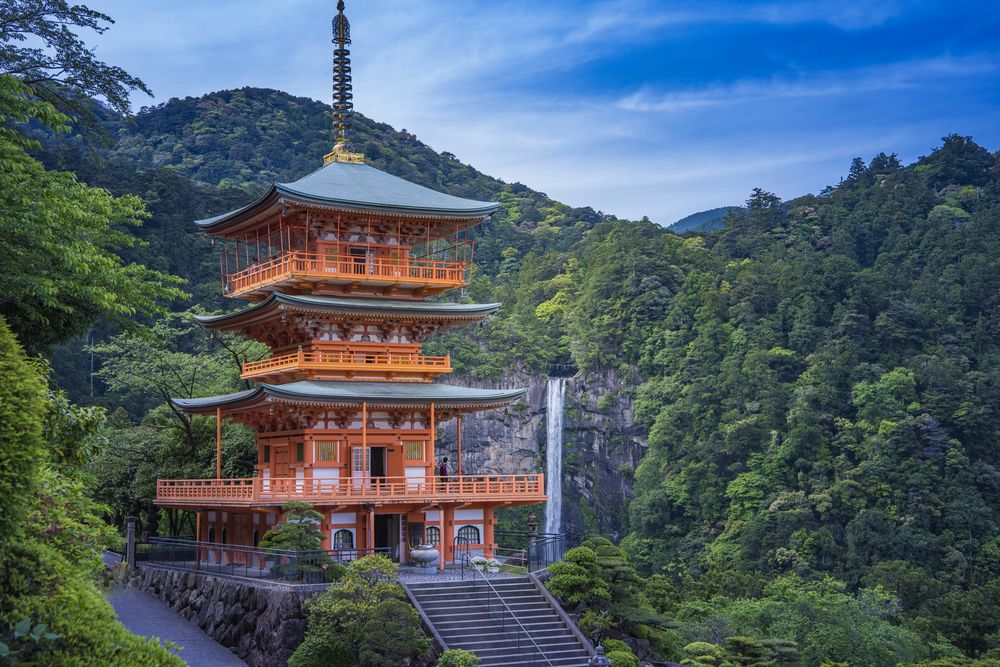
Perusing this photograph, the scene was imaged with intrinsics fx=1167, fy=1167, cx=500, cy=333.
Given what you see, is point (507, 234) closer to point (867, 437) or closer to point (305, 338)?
point (867, 437)

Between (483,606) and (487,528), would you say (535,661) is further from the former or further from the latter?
(487,528)

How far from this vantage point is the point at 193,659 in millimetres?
25500

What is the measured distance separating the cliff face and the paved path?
123ft

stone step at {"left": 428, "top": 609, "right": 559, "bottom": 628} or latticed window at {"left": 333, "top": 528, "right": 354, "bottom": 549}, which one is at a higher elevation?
latticed window at {"left": 333, "top": 528, "right": 354, "bottom": 549}

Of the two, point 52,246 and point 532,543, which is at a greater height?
point 52,246

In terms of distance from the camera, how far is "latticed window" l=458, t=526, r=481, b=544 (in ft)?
103

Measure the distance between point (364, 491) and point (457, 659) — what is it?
747 cm

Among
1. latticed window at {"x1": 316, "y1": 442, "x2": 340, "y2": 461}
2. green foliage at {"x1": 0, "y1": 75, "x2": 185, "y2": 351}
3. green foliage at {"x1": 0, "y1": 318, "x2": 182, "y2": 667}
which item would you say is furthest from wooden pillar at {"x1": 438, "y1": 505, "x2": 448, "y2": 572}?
green foliage at {"x1": 0, "y1": 318, "x2": 182, "y2": 667}

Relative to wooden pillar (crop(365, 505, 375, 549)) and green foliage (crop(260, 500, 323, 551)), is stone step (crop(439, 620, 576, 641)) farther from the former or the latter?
wooden pillar (crop(365, 505, 375, 549))

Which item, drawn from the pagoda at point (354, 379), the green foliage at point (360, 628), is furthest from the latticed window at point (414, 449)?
the green foliage at point (360, 628)

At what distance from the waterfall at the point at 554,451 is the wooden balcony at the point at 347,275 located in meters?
33.1

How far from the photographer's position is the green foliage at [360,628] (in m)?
23.0

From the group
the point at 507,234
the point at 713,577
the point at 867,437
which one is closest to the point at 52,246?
the point at 713,577

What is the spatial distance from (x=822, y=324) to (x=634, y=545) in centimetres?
1609
